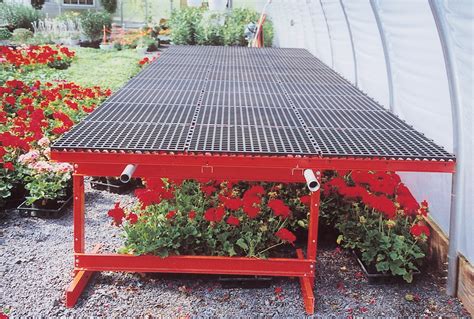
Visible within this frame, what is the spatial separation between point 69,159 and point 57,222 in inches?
60.8

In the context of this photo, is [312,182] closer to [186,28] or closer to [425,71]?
[425,71]

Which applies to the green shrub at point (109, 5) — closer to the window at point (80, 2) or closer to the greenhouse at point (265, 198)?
the window at point (80, 2)

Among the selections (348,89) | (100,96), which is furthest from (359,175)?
(100,96)

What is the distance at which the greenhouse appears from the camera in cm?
351

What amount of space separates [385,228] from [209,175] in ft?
4.66

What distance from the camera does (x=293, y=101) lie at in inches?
210

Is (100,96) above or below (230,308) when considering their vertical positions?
above

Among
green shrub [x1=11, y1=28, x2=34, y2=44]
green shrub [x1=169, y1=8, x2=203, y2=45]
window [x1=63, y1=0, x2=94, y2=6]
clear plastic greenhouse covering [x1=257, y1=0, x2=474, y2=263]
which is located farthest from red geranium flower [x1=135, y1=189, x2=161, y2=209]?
window [x1=63, y1=0, x2=94, y2=6]

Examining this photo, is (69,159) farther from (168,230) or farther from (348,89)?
(348,89)

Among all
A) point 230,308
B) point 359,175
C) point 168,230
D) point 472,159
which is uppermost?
point 472,159

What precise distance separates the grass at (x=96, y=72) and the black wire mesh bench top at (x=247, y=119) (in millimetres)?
2583

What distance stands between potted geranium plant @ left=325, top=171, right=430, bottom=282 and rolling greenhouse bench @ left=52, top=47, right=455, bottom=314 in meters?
0.34

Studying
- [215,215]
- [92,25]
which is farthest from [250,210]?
[92,25]

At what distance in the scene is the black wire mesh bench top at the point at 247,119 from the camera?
142 inches
